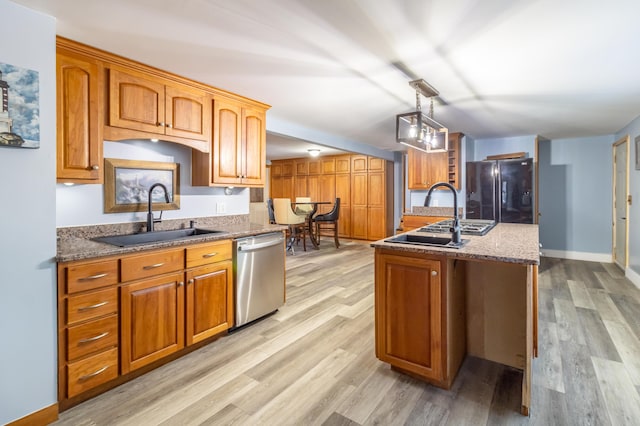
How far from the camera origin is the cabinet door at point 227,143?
296 centimetres

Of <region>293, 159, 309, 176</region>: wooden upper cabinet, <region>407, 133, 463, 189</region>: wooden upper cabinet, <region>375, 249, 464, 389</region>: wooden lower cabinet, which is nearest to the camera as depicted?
<region>375, 249, 464, 389</region>: wooden lower cabinet

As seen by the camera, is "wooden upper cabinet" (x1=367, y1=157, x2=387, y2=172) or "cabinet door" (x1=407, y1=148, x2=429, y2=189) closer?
"cabinet door" (x1=407, y1=148, x2=429, y2=189)

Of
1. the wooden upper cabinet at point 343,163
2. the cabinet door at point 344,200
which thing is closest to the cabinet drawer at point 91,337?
the cabinet door at point 344,200

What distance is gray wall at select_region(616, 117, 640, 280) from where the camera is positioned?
416 centimetres

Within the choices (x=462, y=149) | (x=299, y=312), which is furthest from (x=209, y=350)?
(x=462, y=149)

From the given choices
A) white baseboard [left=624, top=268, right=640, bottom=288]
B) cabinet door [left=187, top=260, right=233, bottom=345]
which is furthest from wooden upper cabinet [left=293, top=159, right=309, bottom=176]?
white baseboard [left=624, top=268, right=640, bottom=288]

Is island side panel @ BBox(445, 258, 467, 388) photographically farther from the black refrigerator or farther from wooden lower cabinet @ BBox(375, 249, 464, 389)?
the black refrigerator

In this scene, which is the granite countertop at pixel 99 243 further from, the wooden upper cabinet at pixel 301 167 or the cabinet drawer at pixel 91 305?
the wooden upper cabinet at pixel 301 167

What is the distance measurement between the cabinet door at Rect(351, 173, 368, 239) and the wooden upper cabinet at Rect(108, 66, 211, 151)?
5.51 meters

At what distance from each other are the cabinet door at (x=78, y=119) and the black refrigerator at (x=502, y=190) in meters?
5.10

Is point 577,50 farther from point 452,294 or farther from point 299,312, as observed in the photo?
point 299,312

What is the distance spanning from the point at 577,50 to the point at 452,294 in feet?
6.29

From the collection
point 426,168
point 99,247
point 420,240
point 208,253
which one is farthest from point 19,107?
A: point 426,168

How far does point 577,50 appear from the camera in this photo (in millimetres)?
2227
